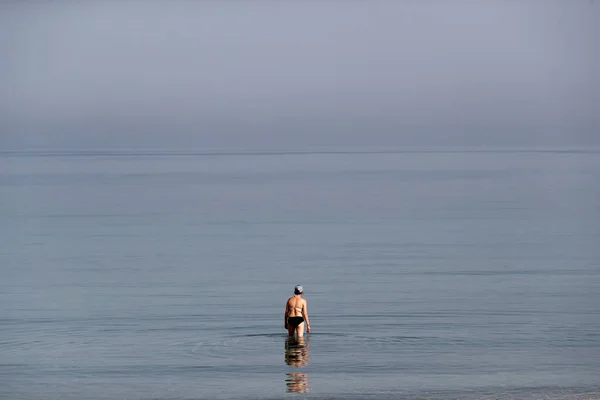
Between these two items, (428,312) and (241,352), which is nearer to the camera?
(241,352)

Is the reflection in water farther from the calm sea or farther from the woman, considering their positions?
the woman

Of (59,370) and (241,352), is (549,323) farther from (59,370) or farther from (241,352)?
(59,370)

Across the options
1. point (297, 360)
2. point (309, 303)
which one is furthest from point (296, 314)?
point (309, 303)

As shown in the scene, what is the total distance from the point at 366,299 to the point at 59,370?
572 inches

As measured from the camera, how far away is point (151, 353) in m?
27.4

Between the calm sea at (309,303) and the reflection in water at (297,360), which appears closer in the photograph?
the reflection in water at (297,360)

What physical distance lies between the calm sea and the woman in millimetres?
376

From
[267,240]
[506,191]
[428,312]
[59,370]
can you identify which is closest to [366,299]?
[428,312]

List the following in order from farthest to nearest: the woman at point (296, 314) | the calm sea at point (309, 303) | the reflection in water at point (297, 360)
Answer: the woman at point (296, 314)
the calm sea at point (309, 303)
the reflection in water at point (297, 360)

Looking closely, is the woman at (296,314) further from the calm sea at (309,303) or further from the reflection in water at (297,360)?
the calm sea at (309,303)

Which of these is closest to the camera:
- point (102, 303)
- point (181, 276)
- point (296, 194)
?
point (102, 303)

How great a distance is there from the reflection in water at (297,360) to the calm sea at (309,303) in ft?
0.25

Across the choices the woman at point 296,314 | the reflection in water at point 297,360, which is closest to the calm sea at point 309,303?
the reflection in water at point 297,360

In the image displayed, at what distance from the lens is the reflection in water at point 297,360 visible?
74.4 ft
